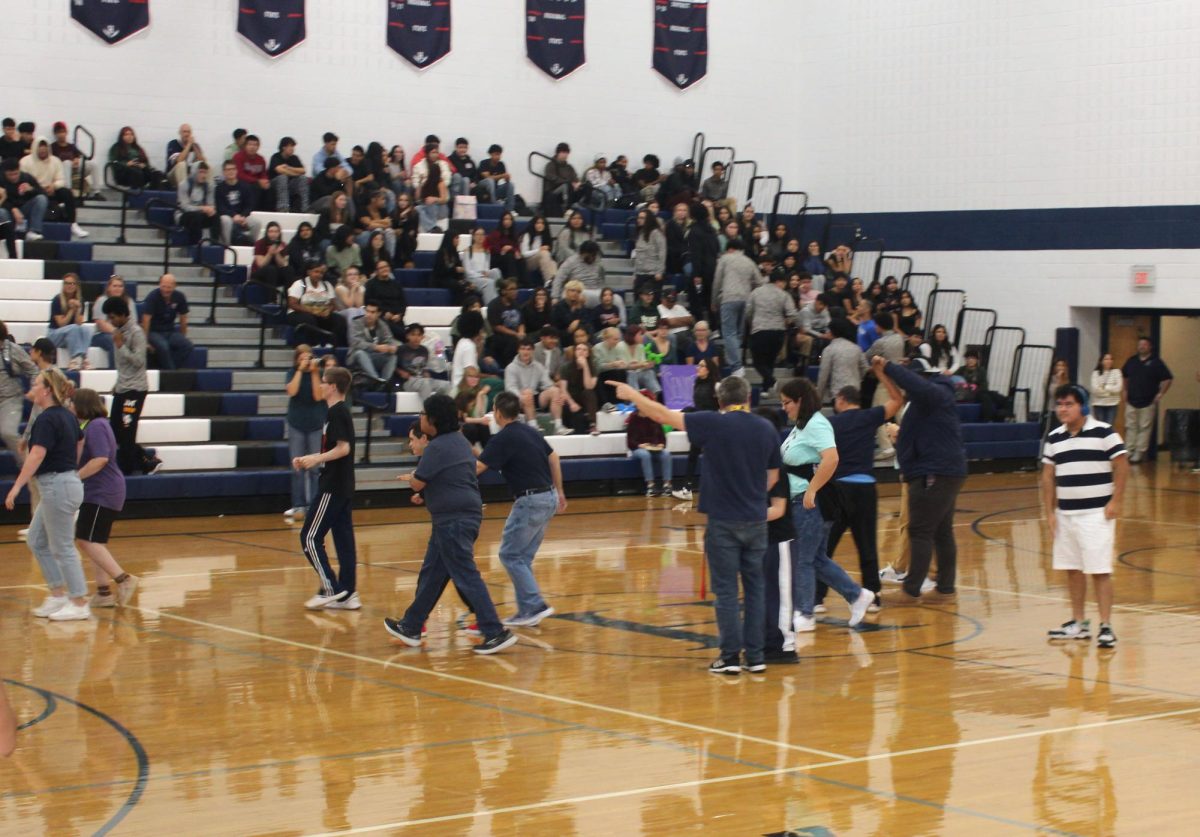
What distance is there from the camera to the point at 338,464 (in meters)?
11.3

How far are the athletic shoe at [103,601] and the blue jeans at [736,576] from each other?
15.5 ft

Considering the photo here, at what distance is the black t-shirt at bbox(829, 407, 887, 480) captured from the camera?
1127 centimetres

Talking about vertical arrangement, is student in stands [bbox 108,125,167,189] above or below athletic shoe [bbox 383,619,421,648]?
above

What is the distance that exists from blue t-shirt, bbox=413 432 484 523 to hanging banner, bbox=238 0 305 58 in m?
15.2

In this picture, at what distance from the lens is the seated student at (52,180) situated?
20.6 meters

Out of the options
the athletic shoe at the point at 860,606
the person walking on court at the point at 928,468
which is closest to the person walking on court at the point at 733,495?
the athletic shoe at the point at 860,606

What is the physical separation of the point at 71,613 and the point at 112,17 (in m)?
13.5

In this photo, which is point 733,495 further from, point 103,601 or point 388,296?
point 388,296

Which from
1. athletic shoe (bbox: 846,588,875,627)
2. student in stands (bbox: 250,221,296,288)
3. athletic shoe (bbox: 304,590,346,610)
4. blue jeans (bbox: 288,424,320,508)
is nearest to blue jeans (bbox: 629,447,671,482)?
blue jeans (bbox: 288,424,320,508)

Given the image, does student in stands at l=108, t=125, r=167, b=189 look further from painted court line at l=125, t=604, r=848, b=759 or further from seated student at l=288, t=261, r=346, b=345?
painted court line at l=125, t=604, r=848, b=759

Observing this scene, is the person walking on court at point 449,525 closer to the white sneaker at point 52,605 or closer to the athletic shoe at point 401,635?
the athletic shoe at point 401,635

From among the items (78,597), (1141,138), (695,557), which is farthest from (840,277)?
(78,597)

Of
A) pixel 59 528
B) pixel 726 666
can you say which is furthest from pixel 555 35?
pixel 726 666

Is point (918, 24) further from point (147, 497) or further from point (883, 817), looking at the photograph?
point (883, 817)
